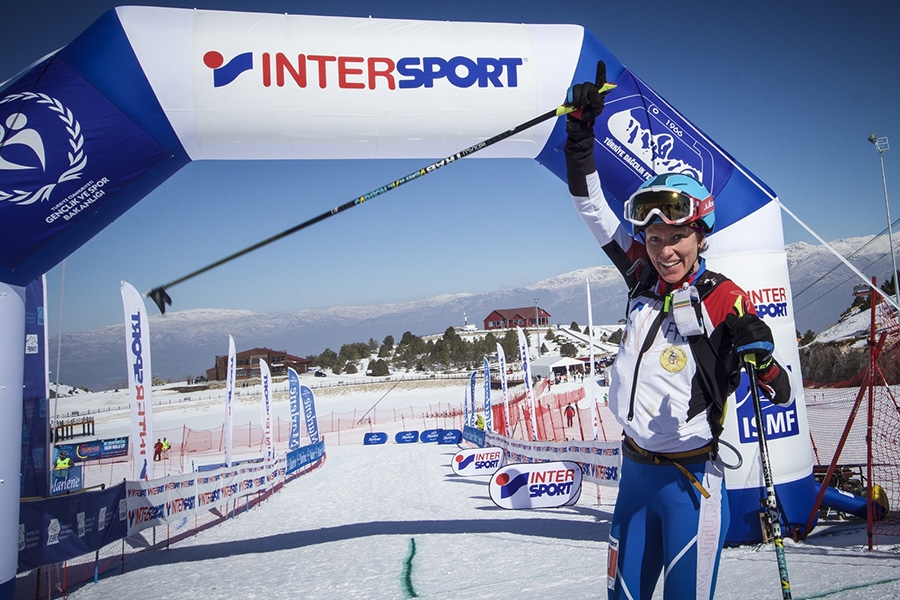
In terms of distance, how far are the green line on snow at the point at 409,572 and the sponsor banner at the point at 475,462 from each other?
6.21 metres

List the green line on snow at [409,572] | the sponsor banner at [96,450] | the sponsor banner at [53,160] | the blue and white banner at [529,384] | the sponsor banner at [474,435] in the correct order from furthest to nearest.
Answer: the sponsor banner at [96,450]
the sponsor banner at [474,435]
the blue and white banner at [529,384]
the green line on snow at [409,572]
the sponsor banner at [53,160]

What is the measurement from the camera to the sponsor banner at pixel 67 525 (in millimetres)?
6125

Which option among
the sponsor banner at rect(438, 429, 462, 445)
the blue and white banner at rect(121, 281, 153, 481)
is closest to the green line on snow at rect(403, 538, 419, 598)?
the blue and white banner at rect(121, 281, 153, 481)

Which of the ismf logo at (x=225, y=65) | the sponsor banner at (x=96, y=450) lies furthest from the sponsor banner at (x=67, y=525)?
the sponsor banner at (x=96, y=450)

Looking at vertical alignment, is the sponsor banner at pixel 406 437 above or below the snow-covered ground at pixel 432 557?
below

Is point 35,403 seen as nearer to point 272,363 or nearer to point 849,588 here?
point 849,588

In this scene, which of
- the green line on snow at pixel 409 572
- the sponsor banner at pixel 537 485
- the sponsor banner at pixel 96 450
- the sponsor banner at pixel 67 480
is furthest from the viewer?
the sponsor banner at pixel 96 450

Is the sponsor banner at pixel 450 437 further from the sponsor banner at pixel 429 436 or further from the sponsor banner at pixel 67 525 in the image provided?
the sponsor banner at pixel 67 525

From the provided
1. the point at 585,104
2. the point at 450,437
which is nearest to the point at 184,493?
the point at 585,104

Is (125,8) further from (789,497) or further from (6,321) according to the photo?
(789,497)

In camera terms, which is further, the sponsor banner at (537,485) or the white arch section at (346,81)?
the sponsor banner at (537,485)

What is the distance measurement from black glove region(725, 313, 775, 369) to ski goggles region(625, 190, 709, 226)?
0.51 m

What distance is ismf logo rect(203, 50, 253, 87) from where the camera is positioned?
548 cm

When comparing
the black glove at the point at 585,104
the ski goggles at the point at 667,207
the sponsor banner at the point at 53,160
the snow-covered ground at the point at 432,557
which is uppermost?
the sponsor banner at the point at 53,160
